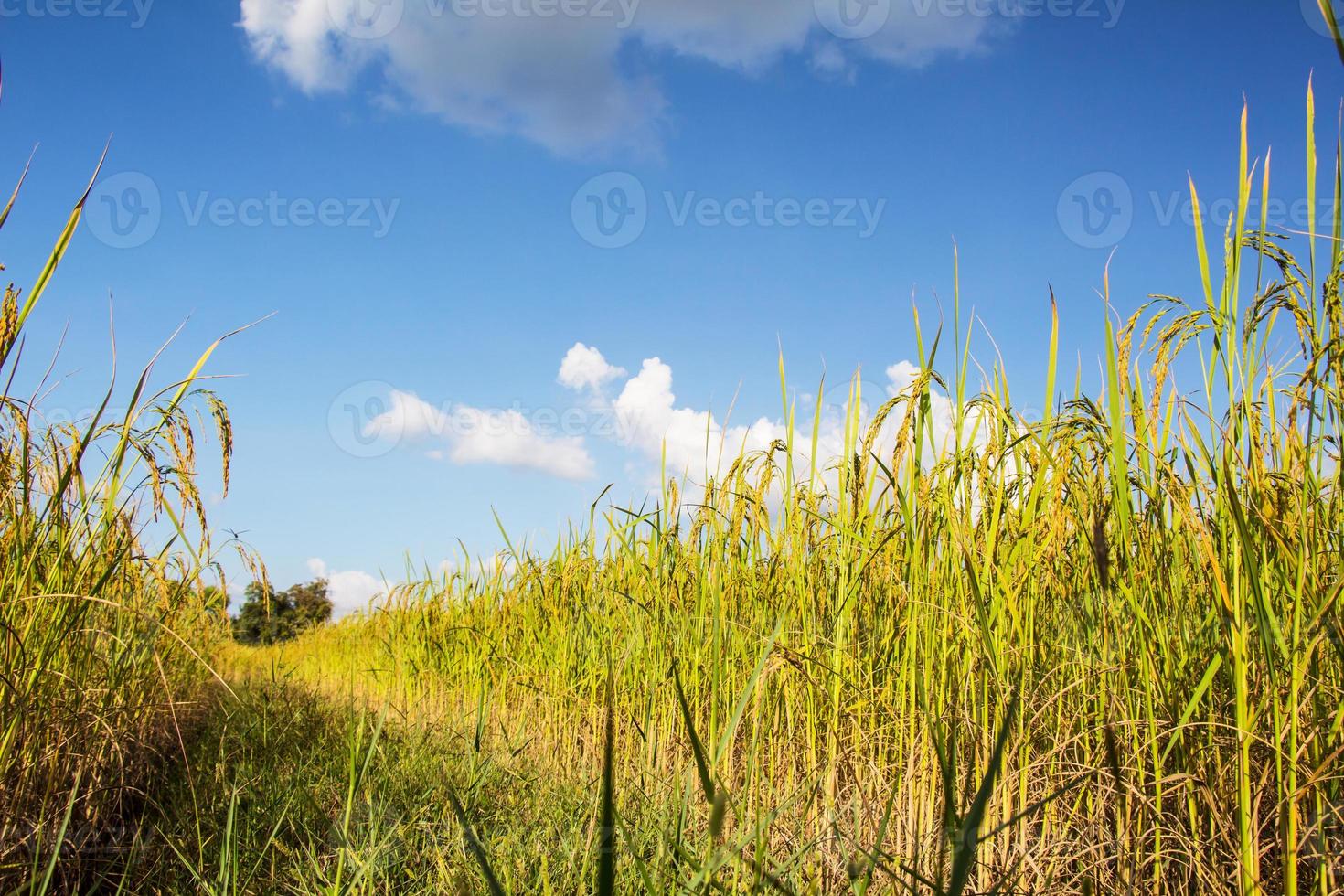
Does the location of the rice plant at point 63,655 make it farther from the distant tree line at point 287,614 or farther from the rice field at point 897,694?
the distant tree line at point 287,614

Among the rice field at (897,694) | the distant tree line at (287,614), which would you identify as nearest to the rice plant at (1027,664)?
the rice field at (897,694)

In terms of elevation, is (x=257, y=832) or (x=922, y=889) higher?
(x=922, y=889)

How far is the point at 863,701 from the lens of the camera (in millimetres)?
2057

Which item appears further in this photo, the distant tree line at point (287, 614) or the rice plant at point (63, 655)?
the distant tree line at point (287, 614)

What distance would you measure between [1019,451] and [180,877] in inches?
96.7

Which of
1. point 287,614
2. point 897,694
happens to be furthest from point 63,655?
point 287,614

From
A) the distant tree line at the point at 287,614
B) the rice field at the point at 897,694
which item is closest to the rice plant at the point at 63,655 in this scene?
the rice field at the point at 897,694

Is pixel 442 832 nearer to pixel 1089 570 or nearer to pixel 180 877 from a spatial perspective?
pixel 180 877

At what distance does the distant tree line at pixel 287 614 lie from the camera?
12273mm

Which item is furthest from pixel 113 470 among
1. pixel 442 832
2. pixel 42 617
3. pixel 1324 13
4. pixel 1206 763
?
pixel 1206 763

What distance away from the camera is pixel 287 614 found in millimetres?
13867

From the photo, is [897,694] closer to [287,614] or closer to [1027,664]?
[1027,664]

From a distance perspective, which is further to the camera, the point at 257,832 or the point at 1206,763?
the point at 257,832

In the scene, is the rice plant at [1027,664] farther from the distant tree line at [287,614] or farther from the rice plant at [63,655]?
the distant tree line at [287,614]
